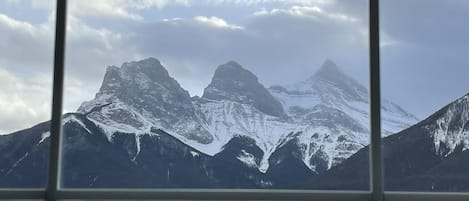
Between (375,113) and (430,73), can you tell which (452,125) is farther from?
(375,113)

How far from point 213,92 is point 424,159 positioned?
3.60 feet

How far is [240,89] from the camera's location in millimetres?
3072

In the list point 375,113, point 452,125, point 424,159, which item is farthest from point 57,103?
point 452,125

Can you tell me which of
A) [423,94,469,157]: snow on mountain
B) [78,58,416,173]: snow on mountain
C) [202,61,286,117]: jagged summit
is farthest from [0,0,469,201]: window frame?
[202,61,286,117]: jagged summit

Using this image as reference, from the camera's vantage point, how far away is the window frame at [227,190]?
2.76 meters

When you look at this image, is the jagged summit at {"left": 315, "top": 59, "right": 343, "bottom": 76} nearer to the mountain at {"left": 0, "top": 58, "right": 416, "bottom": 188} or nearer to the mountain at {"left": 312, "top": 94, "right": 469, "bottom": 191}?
the mountain at {"left": 0, "top": 58, "right": 416, "bottom": 188}

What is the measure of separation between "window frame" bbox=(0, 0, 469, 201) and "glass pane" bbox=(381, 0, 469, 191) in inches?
7.3

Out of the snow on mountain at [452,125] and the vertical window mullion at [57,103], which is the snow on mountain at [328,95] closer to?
the snow on mountain at [452,125]

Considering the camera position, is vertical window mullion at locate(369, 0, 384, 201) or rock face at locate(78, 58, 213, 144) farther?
rock face at locate(78, 58, 213, 144)

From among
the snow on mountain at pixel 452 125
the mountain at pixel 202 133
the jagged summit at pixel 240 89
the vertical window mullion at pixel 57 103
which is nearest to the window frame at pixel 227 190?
the vertical window mullion at pixel 57 103

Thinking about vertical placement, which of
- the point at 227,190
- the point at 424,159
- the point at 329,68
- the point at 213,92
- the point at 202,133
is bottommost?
the point at 227,190

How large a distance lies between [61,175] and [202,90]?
0.81 m

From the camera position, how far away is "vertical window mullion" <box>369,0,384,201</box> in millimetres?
2748

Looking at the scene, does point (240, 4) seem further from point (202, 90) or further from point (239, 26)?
point (202, 90)
